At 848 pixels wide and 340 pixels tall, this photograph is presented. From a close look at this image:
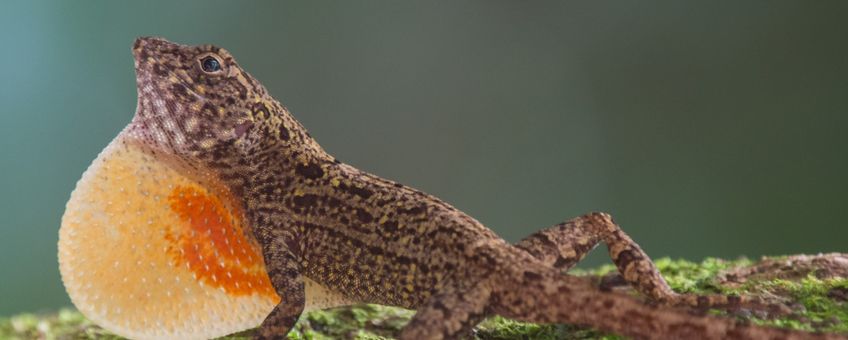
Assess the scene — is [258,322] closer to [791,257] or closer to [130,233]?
[130,233]

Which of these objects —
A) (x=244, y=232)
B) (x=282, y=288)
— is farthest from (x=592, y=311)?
(x=244, y=232)

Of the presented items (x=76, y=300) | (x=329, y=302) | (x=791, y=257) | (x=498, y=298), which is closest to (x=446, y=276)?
(x=498, y=298)

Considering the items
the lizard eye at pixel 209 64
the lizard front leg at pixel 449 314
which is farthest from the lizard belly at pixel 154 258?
the lizard front leg at pixel 449 314

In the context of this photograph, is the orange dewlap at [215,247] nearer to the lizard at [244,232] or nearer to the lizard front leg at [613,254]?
the lizard at [244,232]

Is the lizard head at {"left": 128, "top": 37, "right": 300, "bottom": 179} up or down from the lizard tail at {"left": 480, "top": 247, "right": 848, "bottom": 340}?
up

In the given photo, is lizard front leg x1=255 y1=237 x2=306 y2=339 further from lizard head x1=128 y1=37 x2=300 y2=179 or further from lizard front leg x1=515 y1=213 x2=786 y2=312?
lizard front leg x1=515 y1=213 x2=786 y2=312

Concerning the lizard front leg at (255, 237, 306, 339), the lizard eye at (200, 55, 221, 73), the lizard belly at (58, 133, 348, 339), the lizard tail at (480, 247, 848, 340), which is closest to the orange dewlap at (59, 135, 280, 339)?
the lizard belly at (58, 133, 348, 339)
